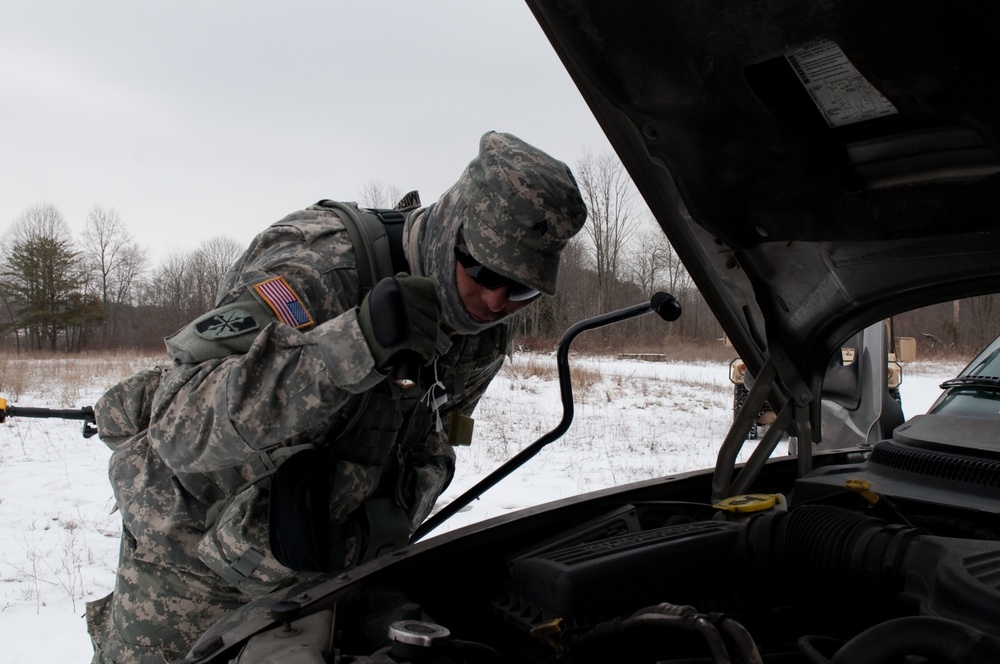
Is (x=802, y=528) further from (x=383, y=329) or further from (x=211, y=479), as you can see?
(x=211, y=479)

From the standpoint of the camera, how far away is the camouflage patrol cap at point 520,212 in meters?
2.00

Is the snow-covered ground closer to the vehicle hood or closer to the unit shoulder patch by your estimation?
the unit shoulder patch

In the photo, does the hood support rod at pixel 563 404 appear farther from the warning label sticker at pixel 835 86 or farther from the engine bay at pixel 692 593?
the warning label sticker at pixel 835 86

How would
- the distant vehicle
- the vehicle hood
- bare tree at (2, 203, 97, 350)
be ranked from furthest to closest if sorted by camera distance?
bare tree at (2, 203, 97, 350) → the distant vehicle → the vehicle hood

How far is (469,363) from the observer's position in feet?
8.15

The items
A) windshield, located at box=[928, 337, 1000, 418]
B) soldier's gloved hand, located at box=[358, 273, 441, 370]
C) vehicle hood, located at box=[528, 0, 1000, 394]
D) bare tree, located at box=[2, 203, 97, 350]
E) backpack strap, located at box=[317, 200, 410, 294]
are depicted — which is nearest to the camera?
vehicle hood, located at box=[528, 0, 1000, 394]

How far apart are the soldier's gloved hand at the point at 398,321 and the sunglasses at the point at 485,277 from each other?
372mm

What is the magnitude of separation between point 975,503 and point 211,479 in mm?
1964

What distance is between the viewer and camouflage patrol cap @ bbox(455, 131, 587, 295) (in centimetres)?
200

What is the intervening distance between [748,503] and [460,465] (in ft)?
18.0

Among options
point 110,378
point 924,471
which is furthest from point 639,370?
point 924,471

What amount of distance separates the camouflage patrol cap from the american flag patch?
50cm

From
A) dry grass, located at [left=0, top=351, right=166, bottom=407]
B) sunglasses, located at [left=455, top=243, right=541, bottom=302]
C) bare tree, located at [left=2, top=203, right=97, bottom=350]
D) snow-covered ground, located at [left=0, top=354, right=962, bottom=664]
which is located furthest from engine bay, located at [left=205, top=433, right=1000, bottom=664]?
bare tree, located at [left=2, top=203, right=97, bottom=350]

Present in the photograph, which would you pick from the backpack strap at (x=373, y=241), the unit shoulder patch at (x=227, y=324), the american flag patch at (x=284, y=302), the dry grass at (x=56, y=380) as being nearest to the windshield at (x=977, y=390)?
the backpack strap at (x=373, y=241)
